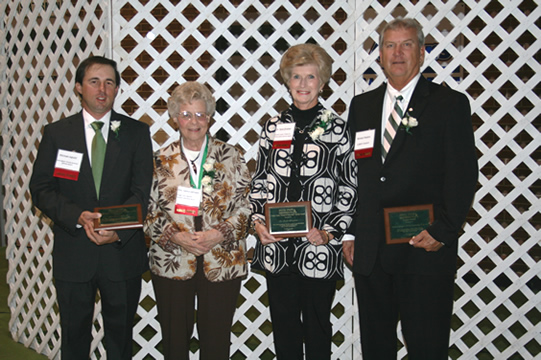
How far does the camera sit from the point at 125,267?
2.19m

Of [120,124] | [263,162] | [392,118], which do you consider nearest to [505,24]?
[392,118]

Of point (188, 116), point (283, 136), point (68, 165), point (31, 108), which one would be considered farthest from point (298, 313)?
point (31, 108)

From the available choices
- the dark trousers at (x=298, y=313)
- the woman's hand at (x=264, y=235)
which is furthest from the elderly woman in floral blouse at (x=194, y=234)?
the dark trousers at (x=298, y=313)

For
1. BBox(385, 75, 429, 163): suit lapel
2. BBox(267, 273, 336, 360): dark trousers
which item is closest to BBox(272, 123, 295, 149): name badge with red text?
BBox(385, 75, 429, 163): suit lapel

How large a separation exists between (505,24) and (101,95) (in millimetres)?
4150

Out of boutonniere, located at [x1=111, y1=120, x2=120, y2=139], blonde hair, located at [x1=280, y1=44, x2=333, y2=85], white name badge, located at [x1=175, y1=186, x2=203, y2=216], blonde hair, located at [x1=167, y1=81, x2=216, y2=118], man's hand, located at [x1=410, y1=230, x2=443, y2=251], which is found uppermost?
blonde hair, located at [x1=280, y1=44, x2=333, y2=85]

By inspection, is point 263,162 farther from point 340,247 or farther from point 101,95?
point 101,95

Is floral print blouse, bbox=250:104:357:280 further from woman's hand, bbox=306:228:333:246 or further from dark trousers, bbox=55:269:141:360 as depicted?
dark trousers, bbox=55:269:141:360

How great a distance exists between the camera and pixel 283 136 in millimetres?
2107

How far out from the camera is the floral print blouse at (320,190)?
6.75 feet

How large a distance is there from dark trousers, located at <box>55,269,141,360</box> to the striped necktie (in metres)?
1.35

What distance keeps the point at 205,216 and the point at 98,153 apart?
0.60 m

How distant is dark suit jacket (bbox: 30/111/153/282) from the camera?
215cm

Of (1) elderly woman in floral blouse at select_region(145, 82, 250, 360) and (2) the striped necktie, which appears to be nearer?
(2) the striped necktie
